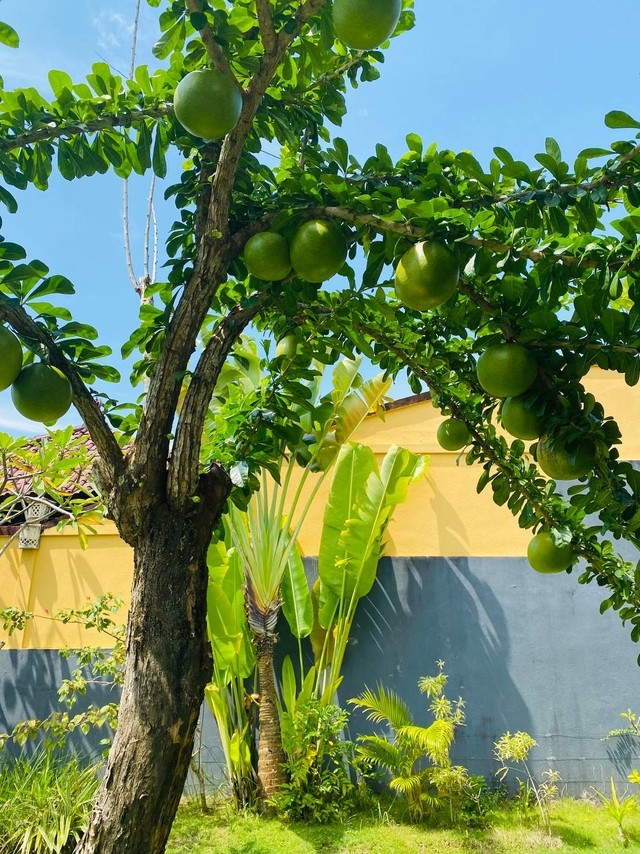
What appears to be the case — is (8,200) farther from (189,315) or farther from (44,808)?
(44,808)

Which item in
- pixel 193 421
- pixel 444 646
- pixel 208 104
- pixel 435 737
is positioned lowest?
pixel 435 737

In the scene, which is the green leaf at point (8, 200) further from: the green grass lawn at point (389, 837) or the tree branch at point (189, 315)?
the green grass lawn at point (389, 837)

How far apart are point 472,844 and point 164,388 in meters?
3.77

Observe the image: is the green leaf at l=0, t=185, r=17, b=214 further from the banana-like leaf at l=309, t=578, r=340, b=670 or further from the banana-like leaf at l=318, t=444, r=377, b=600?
the banana-like leaf at l=309, t=578, r=340, b=670

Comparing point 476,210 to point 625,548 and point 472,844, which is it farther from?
point 625,548

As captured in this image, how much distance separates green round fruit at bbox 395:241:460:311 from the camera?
0.92 metres

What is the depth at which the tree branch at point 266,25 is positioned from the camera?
917 mm

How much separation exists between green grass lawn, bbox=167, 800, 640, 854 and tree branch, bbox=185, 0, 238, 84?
→ 390 centimetres

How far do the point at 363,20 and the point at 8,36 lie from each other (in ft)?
1.85

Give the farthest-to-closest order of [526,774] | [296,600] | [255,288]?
1. [296,600]
2. [526,774]
3. [255,288]

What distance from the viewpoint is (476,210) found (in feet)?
3.10

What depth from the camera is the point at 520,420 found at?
3.63 feet

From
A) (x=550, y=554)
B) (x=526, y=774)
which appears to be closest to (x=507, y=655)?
(x=526, y=774)

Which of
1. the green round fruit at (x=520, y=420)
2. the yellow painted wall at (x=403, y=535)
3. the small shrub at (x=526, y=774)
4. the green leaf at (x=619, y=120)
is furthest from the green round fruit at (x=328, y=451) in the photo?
the green leaf at (x=619, y=120)
